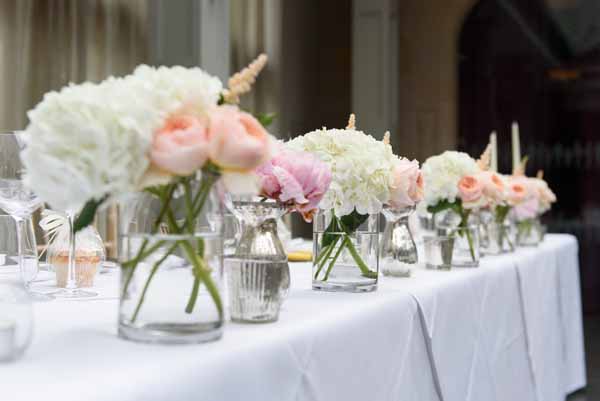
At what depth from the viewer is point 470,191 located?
2.05 m

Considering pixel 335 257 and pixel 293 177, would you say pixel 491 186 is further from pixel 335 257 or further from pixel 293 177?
pixel 293 177

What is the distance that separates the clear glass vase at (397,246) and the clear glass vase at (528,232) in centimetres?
129

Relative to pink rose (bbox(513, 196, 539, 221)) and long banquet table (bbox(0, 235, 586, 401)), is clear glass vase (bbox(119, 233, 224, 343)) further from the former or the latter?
pink rose (bbox(513, 196, 539, 221))

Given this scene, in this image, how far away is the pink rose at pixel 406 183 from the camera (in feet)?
5.07

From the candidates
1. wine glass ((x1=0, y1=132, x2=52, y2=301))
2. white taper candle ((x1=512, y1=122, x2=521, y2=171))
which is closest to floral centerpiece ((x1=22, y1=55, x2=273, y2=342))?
wine glass ((x1=0, y1=132, x2=52, y2=301))

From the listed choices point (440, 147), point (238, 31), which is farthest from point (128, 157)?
point (440, 147)

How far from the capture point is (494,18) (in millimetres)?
6898

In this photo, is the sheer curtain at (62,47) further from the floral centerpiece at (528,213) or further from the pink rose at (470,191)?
the pink rose at (470,191)

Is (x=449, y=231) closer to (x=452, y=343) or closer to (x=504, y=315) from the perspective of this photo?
(x=504, y=315)

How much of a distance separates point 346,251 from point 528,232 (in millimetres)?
1825

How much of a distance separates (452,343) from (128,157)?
1038 mm

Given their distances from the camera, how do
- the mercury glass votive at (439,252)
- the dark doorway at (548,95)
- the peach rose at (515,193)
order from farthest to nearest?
1. the dark doorway at (548,95)
2. the peach rose at (515,193)
3. the mercury glass votive at (439,252)

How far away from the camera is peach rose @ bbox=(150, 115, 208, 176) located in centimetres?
84

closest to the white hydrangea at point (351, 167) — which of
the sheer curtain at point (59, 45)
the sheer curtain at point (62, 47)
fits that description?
the sheer curtain at point (62, 47)
